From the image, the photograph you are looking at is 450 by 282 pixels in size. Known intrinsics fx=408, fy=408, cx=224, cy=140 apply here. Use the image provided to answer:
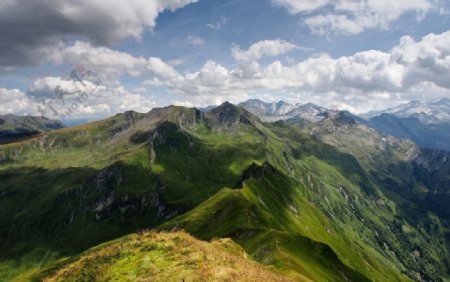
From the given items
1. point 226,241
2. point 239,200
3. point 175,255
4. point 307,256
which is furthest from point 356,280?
point 175,255

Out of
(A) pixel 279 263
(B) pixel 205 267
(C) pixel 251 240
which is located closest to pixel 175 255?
(B) pixel 205 267

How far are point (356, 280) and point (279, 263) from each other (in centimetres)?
6210

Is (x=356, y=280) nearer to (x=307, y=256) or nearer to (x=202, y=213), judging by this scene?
(x=307, y=256)

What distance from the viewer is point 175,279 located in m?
29.0

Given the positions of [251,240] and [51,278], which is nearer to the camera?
[51,278]

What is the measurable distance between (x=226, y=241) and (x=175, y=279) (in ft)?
54.1

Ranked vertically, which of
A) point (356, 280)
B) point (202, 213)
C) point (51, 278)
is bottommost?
point (356, 280)

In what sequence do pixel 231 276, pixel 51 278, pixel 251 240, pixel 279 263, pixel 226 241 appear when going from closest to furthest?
pixel 231 276 → pixel 51 278 → pixel 226 241 → pixel 279 263 → pixel 251 240

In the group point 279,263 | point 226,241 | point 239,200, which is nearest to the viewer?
point 226,241

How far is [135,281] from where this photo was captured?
30031 mm

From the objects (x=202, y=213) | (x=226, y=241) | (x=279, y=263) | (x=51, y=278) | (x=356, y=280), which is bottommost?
(x=356, y=280)

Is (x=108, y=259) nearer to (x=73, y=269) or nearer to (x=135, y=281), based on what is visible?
(x=73, y=269)

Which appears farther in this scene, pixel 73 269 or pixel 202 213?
pixel 202 213

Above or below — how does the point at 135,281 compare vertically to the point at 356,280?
above
